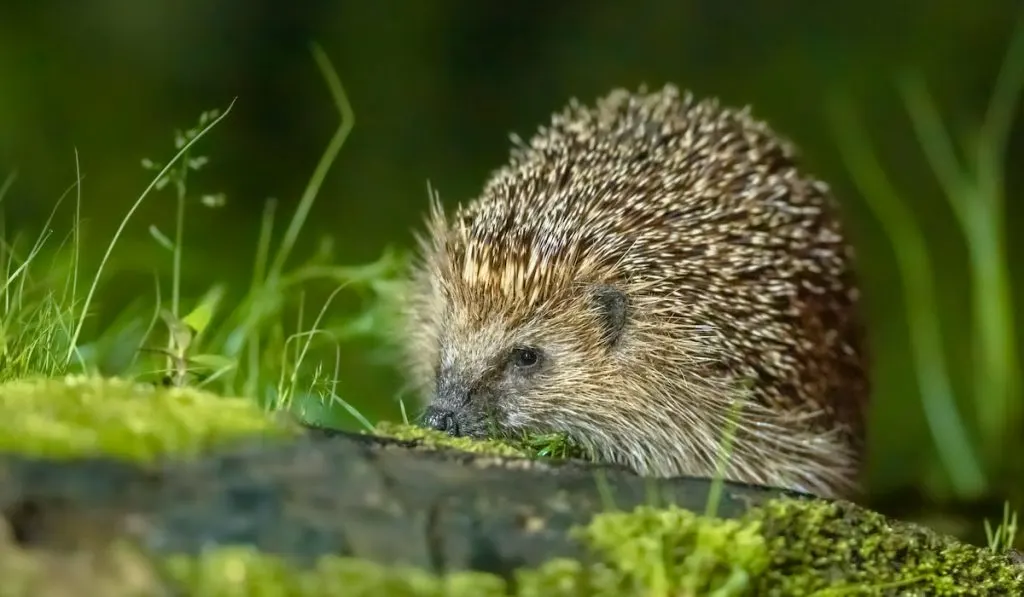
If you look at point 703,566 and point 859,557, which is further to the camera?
point 859,557

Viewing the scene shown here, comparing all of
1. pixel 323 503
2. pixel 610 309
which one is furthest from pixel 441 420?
pixel 323 503

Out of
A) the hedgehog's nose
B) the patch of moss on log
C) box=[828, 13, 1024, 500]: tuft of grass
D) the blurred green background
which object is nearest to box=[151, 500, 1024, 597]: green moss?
the patch of moss on log

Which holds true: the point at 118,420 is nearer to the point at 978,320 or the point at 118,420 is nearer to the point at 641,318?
the point at 641,318

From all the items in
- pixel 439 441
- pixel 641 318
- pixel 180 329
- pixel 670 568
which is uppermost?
pixel 641 318

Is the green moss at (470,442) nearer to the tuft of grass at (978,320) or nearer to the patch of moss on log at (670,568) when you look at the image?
the patch of moss on log at (670,568)

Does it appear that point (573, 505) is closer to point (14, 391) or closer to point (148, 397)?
point (148, 397)

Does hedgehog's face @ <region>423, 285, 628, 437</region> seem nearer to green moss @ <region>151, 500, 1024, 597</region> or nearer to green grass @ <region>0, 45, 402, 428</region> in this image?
green grass @ <region>0, 45, 402, 428</region>

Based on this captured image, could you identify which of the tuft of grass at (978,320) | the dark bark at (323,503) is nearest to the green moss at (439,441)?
the dark bark at (323,503)
